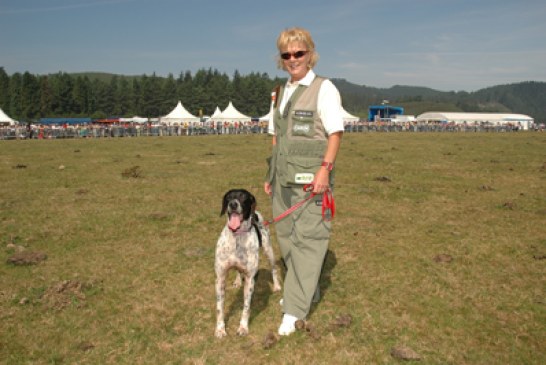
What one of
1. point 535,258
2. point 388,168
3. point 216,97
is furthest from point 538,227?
point 216,97

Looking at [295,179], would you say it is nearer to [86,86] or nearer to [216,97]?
[216,97]

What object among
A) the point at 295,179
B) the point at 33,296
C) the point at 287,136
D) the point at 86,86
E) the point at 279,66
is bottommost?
the point at 33,296

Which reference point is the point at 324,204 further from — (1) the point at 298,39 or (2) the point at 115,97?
(2) the point at 115,97

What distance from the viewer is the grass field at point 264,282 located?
419 cm

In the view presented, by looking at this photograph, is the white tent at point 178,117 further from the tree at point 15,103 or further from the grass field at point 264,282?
the tree at point 15,103

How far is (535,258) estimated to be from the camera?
671 cm

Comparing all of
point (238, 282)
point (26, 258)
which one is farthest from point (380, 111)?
point (26, 258)

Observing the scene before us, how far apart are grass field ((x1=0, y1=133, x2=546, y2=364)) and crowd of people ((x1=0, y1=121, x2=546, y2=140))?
3315cm

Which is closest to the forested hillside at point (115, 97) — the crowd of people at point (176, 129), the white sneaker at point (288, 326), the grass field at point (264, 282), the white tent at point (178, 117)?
the white tent at point (178, 117)

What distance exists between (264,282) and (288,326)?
156cm

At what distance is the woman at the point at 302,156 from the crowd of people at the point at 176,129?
42700mm

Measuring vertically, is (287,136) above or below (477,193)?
above

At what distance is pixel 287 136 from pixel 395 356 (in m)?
2.38

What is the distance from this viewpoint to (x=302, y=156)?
13.7 ft
